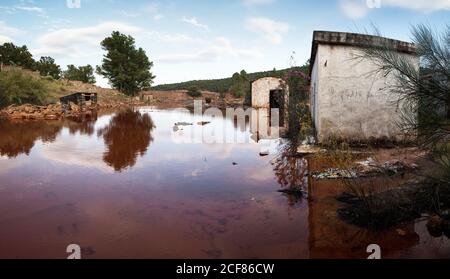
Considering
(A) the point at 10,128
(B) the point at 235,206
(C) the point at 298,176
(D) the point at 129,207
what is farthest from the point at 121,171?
(A) the point at 10,128

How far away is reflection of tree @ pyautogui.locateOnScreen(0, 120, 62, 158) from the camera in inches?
430

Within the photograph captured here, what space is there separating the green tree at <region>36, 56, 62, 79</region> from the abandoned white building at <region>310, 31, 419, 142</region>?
59479mm

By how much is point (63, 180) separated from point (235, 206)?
3.97 metres

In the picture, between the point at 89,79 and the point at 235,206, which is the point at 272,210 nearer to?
the point at 235,206

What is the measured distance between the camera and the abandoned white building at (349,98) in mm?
10242

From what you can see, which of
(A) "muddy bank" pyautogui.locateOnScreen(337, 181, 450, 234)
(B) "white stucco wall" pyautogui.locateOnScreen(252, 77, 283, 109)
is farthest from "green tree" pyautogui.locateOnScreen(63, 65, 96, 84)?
(A) "muddy bank" pyautogui.locateOnScreen(337, 181, 450, 234)

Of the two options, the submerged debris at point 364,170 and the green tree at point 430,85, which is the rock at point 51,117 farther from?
the green tree at point 430,85

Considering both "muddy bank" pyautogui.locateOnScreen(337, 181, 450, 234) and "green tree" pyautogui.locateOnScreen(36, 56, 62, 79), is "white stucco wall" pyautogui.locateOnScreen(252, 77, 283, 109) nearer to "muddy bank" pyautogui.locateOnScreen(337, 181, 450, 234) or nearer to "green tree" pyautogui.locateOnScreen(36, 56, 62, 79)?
"muddy bank" pyautogui.locateOnScreen(337, 181, 450, 234)

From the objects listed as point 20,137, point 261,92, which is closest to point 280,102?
point 20,137

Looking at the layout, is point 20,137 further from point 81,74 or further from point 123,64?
point 81,74

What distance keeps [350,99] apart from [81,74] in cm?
7167

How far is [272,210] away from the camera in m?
5.64

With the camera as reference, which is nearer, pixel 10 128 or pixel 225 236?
pixel 225 236

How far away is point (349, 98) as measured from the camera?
33.8 feet
